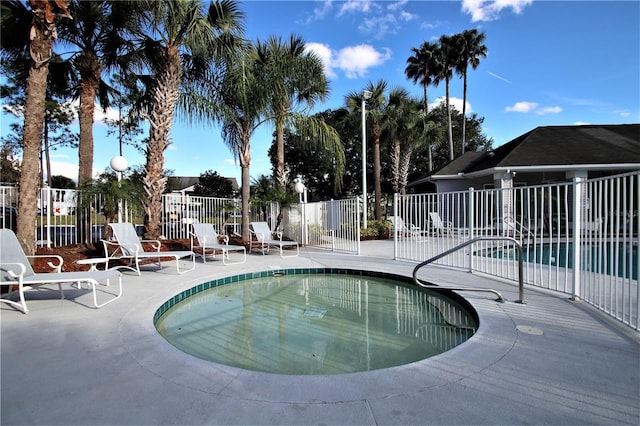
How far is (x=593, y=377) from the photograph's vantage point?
2.67 m

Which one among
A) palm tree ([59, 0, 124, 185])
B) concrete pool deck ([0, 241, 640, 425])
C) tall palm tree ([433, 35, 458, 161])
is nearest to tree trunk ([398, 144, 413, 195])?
tall palm tree ([433, 35, 458, 161])

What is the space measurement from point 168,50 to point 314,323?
8347mm

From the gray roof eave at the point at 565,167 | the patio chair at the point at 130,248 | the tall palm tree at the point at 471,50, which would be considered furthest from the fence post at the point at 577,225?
→ the tall palm tree at the point at 471,50

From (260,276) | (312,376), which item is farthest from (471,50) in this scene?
(312,376)

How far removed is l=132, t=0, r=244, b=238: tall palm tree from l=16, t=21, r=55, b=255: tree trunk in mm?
3127

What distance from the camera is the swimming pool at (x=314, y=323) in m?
3.61

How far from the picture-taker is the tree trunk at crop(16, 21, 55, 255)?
20.0 feet

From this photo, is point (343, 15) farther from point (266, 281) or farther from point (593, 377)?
point (593, 377)

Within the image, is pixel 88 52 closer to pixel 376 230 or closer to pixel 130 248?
pixel 130 248

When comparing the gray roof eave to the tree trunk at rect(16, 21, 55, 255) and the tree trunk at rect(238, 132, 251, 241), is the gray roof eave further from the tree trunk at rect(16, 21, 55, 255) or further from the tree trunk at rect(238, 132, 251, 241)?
the tree trunk at rect(16, 21, 55, 255)

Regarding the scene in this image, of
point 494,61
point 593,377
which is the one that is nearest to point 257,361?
point 593,377

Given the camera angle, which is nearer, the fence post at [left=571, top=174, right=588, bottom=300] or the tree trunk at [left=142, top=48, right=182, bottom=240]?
the fence post at [left=571, top=174, right=588, bottom=300]

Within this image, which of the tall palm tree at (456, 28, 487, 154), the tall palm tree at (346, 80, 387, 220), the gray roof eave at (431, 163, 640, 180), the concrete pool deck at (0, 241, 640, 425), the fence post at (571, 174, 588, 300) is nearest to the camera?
the concrete pool deck at (0, 241, 640, 425)

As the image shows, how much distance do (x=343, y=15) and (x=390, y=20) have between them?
2279 millimetres
